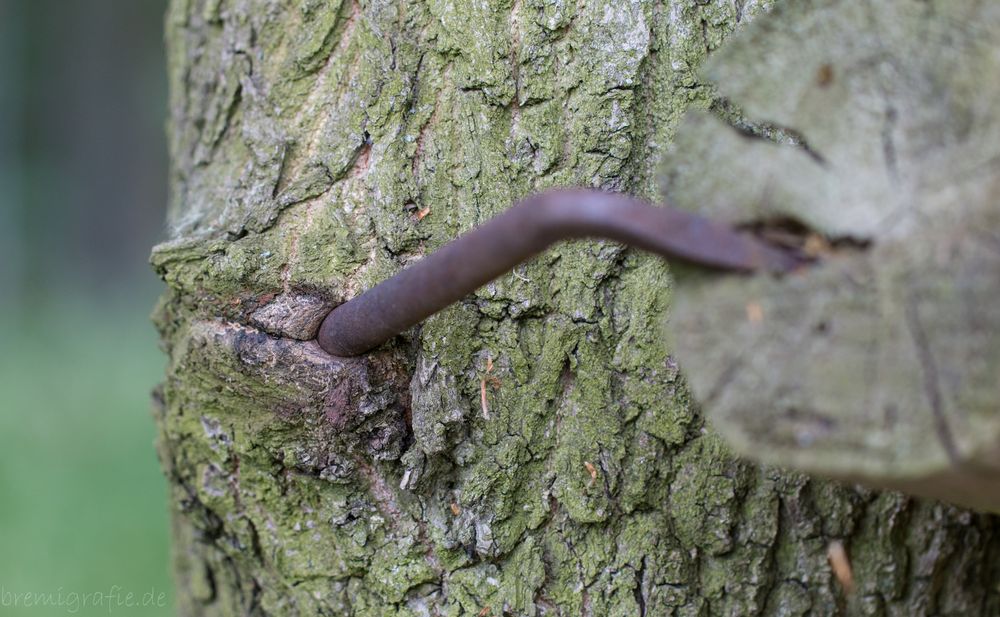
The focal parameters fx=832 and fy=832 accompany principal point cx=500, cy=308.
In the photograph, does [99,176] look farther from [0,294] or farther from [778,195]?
[778,195]

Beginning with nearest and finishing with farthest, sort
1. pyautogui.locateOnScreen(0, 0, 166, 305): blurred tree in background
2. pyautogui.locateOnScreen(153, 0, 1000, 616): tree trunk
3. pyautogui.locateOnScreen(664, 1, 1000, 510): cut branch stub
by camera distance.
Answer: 1. pyautogui.locateOnScreen(664, 1, 1000, 510): cut branch stub
2. pyautogui.locateOnScreen(153, 0, 1000, 616): tree trunk
3. pyautogui.locateOnScreen(0, 0, 166, 305): blurred tree in background

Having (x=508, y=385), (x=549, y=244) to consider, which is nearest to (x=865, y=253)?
(x=549, y=244)

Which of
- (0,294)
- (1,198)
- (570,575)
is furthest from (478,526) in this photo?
(1,198)

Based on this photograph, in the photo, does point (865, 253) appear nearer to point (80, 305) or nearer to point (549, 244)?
point (549, 244)

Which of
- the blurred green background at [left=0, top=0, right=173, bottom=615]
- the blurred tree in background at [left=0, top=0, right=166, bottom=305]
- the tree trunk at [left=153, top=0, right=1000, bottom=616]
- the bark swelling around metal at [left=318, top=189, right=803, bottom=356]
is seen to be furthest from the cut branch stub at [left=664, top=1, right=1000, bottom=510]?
the blurred tree in background at [left=0, top=0, right=166, bottom=305]

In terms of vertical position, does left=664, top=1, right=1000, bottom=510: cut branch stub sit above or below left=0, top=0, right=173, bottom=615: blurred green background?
below

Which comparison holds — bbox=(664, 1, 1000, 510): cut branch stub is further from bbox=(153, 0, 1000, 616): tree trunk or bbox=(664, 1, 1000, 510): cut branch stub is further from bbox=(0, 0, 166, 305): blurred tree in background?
bbox=(0, 0, 166, 305): blurred tree in background

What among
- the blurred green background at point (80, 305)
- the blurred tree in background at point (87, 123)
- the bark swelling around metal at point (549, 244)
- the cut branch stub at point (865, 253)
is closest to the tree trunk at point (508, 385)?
the bark swelling around metal at point (549, 244)
